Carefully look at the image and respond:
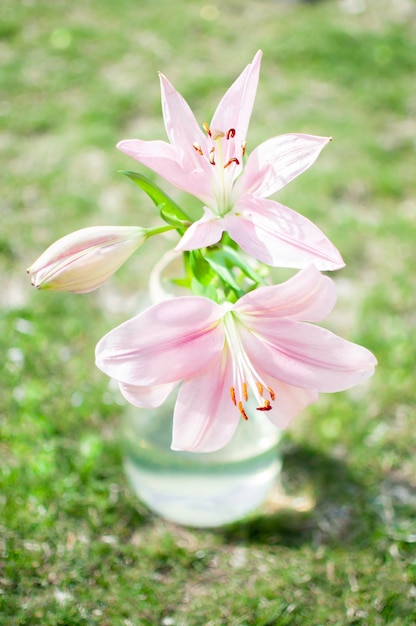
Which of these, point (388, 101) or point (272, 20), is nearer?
point (388, 101)

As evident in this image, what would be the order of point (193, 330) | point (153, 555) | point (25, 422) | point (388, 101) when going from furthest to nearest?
point (388, 101) < point (25, 422) < point (153, 555) < point (193, 330)

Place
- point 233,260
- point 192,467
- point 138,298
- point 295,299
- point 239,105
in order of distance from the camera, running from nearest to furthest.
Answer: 1. point 295,299
2. point 239,105
3. point 233,260
4. point 192,467
5. point 138,298

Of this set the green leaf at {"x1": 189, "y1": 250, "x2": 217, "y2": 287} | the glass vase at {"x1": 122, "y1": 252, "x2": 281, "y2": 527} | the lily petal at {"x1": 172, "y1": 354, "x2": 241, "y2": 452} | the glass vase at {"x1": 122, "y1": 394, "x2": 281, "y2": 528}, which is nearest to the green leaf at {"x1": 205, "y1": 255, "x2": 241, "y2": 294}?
the green leaf at {"x1": 189, "y1": 250, "x2": 217, "y2": 287}

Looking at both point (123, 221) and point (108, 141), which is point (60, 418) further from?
point (108, 141)

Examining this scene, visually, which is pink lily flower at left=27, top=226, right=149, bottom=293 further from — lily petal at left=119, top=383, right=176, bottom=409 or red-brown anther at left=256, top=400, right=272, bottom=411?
red-brown anther at left=256, top=400, right=272, bottom=411

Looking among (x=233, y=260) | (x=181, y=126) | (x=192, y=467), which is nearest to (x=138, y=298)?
(x=192, y=467)

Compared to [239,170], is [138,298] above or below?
below

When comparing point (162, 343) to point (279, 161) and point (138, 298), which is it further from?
point (138, 298)

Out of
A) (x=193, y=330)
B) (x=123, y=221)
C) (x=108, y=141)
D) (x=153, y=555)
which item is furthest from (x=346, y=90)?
(x=193, y=330)

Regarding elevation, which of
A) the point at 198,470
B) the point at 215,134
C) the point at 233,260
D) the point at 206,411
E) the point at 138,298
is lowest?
the point at 138,298
